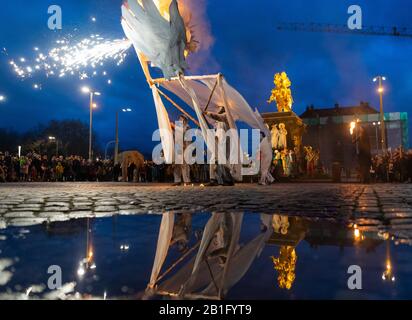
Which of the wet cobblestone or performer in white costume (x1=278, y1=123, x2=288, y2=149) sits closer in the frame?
the wet cobblestone

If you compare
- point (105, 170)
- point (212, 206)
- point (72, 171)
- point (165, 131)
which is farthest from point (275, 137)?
point (212, 206)

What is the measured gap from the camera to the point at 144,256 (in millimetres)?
2150

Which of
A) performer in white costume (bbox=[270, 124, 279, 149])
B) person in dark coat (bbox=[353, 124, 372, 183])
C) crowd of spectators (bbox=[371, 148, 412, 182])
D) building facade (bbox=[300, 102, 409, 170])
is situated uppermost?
building facade (bbox=[300, 102, 409, 170])

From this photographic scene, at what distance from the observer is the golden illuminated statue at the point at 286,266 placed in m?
1.58

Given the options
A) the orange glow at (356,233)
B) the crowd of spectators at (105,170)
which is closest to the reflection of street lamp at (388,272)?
the orange glow at (356,233)

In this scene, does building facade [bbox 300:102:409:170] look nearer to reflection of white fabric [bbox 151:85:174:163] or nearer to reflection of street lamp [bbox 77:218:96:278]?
reflection of white fabric [bbox 151:85:174:163]

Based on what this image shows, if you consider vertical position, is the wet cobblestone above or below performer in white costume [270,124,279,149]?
below

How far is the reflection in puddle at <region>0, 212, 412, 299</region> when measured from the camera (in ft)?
4.86

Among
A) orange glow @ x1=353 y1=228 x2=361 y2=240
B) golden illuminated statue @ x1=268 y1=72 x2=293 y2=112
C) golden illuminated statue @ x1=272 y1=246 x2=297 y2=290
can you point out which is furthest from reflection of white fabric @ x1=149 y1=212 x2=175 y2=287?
golden illuminated statue @ x1=268 y1=72 x2=293 y2=112

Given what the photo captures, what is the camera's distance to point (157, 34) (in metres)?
11.1

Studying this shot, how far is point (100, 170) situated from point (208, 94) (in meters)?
17.0

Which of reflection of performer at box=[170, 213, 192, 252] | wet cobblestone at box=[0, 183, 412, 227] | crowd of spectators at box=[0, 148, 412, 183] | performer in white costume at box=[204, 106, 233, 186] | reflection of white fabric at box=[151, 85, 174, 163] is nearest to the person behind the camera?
reflection of performer at box=[170, 213, 192, 252]

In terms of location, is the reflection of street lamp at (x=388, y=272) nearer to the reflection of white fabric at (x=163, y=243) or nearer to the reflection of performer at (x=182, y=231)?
the reflection of white fabric at (x=163, y=243)

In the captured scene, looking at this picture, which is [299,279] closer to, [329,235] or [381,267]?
[381,267]
